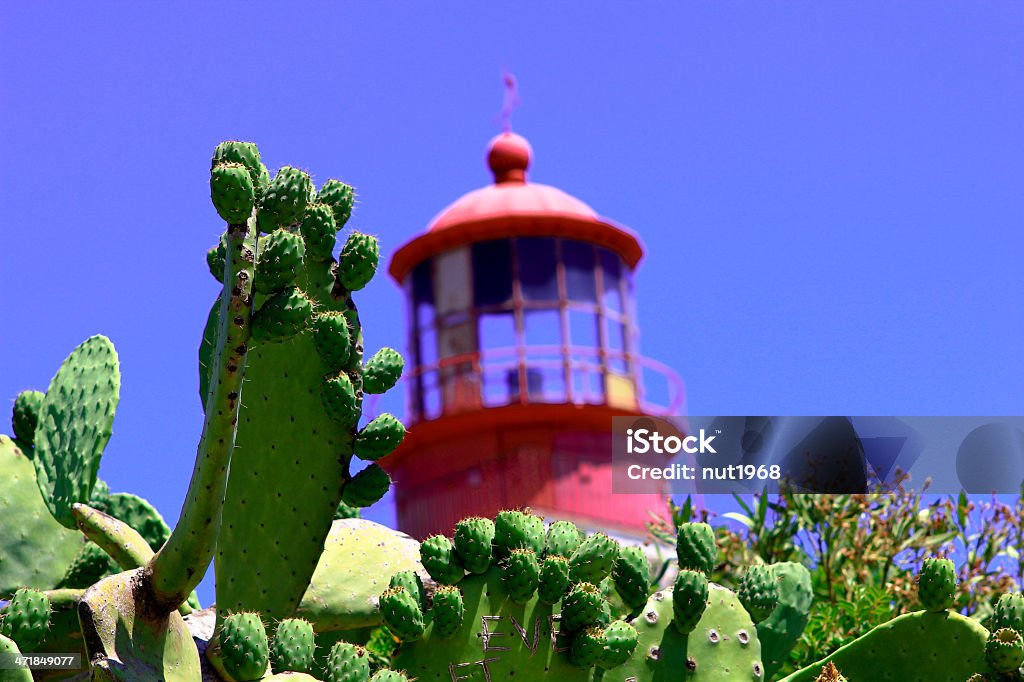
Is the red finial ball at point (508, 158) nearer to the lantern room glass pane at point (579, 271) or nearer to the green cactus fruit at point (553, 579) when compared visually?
the lantern room glass pane at point (579, 271)

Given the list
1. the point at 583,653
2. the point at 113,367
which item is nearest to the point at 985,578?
the point at 583,653

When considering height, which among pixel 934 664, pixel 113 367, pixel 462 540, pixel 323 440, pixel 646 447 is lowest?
pixel 934 664

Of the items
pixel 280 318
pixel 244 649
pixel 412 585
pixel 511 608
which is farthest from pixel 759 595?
pixel 280 318

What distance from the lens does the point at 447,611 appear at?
4.38 meters

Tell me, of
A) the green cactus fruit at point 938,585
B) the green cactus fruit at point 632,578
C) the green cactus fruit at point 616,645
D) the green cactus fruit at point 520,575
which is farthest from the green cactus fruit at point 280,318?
the green cactus fruit at point 938,585

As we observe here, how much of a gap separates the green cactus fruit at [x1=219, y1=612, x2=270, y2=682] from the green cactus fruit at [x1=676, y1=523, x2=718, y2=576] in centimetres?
143

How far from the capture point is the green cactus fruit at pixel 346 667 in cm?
413

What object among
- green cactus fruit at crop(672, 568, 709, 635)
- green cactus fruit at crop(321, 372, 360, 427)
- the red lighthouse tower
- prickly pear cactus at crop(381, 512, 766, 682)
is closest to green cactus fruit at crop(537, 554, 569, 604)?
prickly pear cactus at crop(381, 512, 766, 682)

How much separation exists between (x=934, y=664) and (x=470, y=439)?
12693 mm

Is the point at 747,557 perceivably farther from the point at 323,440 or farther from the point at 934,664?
the point at 323,440

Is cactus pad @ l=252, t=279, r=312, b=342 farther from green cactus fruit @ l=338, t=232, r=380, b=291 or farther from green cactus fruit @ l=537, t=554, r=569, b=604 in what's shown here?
green cactus fruit @ l=537, t=554, r=569, b=604

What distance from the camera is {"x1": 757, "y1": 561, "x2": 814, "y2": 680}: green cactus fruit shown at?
5.23 metres

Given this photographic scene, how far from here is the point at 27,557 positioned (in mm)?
5434

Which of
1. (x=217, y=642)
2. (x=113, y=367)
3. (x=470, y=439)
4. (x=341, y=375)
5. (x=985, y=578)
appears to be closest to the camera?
(x=217, y=642)
